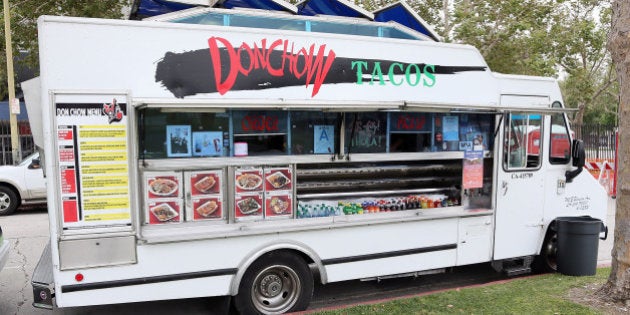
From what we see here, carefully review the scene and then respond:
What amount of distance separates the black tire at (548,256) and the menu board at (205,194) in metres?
4.43

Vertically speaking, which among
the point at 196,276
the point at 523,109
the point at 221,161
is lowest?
the point at 196,276

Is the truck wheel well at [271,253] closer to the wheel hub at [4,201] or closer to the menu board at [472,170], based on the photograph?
the menu board at [472,170]

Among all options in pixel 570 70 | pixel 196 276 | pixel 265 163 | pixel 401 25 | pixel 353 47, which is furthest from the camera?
pixel 570 70

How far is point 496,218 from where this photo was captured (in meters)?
5.85

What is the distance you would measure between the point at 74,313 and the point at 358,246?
3.18 meters

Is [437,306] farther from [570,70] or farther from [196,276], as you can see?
[570,70]

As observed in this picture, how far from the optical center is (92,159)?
4020 mm

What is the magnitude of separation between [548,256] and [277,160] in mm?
4142

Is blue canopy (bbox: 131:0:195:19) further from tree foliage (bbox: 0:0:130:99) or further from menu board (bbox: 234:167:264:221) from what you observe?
tree foliage (bbox: 0:0:130:99)

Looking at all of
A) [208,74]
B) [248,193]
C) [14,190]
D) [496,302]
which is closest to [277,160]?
[248,193]

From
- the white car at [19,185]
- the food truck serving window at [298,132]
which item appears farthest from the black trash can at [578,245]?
the white car at [19,185]

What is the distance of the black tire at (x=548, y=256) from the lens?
6.37m

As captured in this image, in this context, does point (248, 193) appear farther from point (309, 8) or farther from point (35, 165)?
point (35, 165)

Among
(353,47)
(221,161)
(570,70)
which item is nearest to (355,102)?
(353,47)
